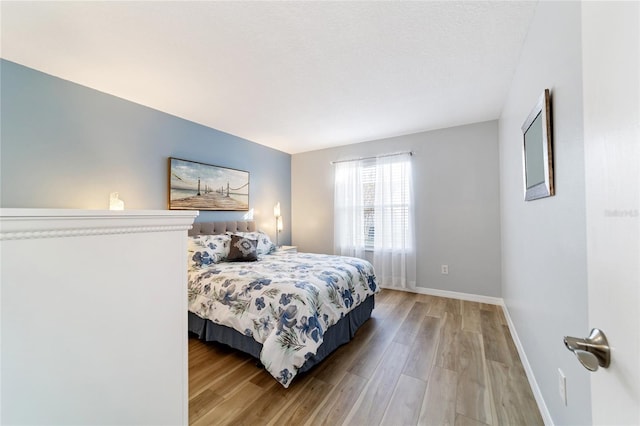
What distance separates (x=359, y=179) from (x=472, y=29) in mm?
2626

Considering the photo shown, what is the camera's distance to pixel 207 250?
9.41ft

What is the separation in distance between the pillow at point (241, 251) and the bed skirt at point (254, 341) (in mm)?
741

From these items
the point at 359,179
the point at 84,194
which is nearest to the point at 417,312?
the point at 359,179

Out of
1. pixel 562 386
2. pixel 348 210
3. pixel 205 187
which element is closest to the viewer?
pixel 562 386

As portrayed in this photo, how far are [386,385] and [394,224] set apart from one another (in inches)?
98.7

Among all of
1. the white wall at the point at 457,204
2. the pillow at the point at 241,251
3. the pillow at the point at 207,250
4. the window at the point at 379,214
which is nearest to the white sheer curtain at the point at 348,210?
the window at the point at 379,214

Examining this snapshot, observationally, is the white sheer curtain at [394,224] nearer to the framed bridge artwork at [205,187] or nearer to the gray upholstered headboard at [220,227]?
the gray upholstered headboard at [220,227]

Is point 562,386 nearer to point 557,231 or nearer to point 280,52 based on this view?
point 557,231

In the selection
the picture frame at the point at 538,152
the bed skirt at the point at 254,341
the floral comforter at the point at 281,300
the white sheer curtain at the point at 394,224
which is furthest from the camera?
the white sheer curtain at the point at 394,224

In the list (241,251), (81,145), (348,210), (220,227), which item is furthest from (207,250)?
(348,210)

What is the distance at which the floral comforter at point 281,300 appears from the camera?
1.74m

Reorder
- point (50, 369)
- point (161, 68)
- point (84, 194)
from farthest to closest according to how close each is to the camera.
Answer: point (84, 194), point (161, 68), point (50, 369)

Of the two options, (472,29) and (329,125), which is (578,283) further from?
(329,125)

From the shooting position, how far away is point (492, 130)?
3.28 m
